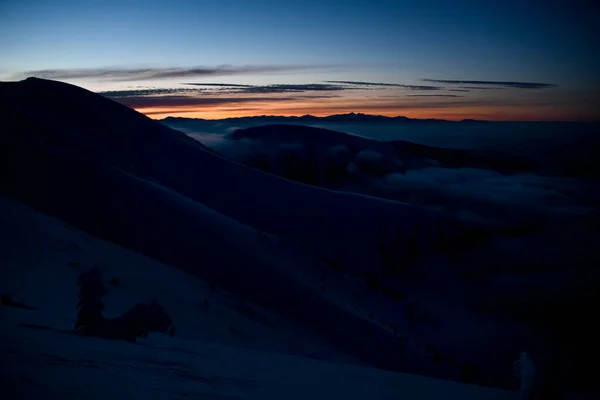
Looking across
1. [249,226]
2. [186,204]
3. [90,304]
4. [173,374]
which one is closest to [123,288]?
[90,304]

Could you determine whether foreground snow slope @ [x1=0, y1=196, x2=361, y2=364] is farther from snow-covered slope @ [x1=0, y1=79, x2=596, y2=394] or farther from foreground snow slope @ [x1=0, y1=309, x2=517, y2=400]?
snow-covered slope @ [x1=0, y1=79, x2=596, y2=394]

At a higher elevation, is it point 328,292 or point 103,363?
point 103,363

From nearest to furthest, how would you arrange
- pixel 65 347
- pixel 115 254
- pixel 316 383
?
pixel 65 347, pixel 316 383, pixel 115 254

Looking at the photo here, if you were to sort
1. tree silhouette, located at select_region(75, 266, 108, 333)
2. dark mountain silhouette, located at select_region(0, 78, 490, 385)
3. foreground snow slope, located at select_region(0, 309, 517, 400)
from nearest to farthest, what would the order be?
foreground snow slope, located at select_region(0, 309, 517, 400)
tree silhouette, located at select_region(75, 266, 108, 333)
dark mountain silhouette, located at select_region(0, 78, 490, 385)

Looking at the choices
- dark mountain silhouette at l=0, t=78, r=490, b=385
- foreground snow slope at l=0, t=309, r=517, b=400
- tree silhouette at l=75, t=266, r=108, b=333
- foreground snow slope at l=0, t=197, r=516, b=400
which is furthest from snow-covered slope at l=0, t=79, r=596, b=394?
tree silhouette at l=75, t=266, r=108, b=333

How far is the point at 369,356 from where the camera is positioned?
40.0 ft

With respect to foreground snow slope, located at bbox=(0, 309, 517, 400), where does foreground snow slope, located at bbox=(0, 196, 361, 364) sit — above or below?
below

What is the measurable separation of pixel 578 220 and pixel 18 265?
8821 cm

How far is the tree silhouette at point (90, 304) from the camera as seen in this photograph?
13.7ft

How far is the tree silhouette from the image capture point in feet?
13.7

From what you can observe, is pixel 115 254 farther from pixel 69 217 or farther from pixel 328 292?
pixel 328 292

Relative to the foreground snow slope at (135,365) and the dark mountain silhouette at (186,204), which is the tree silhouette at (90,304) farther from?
the dark mountain silhouette at (186,204)

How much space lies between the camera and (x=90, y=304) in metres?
4.23

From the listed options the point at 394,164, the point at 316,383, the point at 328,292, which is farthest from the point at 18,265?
the point at 394,164
